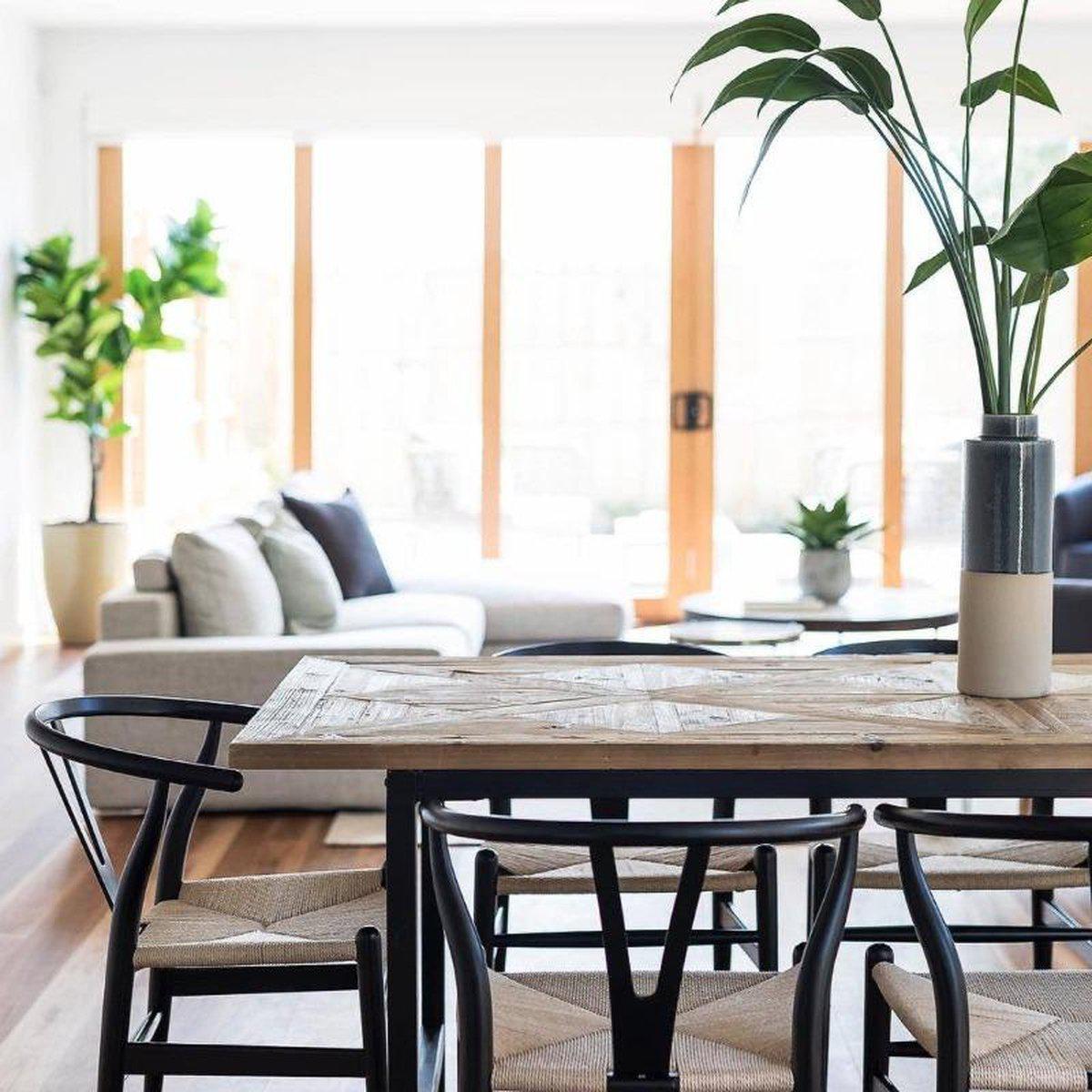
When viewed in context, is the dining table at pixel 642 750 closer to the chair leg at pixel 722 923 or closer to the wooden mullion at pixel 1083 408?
the chair leg at pixel 722 923

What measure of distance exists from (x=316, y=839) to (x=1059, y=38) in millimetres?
5973

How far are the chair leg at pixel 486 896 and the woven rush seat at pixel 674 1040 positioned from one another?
0.29m

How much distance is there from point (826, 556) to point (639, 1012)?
13.5ft

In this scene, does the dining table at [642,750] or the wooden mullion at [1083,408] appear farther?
the wooden mullion at [1083,408]

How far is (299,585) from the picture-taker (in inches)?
205

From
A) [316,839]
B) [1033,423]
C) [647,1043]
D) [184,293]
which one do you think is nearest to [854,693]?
[1033,423]

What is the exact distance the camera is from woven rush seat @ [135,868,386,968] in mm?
2186

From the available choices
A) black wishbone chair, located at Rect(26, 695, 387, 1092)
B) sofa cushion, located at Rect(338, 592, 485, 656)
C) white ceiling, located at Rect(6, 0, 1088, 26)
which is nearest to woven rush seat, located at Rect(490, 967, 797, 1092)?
black wishbone chair, located at Rect(26, 695, 387, 1092)

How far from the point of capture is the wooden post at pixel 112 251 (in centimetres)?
846

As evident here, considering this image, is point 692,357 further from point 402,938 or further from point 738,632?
point 402,938

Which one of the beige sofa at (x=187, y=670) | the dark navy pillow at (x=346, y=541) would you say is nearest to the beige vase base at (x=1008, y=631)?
the beige sofa at (x=187, y=670)

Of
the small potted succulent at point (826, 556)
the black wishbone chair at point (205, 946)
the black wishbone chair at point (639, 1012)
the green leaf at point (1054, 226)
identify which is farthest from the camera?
the small potted succulent at point (826, 556)

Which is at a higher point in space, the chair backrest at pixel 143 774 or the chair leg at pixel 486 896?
the chair backrest at pixel 143 774

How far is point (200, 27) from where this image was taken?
8.23 m
